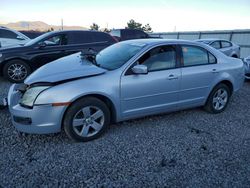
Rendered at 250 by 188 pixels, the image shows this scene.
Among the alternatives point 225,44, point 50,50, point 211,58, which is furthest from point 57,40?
point 225,44

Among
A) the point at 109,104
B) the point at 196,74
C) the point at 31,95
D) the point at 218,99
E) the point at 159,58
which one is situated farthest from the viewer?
the point at 218,99

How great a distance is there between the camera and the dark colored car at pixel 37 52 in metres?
5.99

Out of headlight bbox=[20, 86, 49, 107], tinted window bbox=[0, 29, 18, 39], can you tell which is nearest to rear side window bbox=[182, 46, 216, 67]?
headlight bbox=[20, 86, 49, 107]


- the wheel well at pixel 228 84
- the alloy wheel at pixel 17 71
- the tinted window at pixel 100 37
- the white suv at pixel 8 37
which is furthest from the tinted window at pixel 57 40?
the wheel well at pixel 228 84

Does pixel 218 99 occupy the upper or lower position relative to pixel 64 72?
lower

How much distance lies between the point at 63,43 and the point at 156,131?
4.31 metres

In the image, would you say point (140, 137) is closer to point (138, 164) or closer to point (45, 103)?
point (138, 164)

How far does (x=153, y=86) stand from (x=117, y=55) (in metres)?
0.85

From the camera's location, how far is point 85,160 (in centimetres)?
284

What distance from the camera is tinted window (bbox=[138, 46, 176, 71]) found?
3.59 meters

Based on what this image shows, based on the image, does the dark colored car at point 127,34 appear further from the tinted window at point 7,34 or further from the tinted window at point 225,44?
the tinted window at point 7,34

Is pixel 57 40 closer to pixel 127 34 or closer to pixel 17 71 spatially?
pixel 17 71

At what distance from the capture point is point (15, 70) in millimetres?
6086

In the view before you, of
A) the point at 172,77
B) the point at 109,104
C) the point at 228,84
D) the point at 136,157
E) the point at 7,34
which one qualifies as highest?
the point at 7,34
